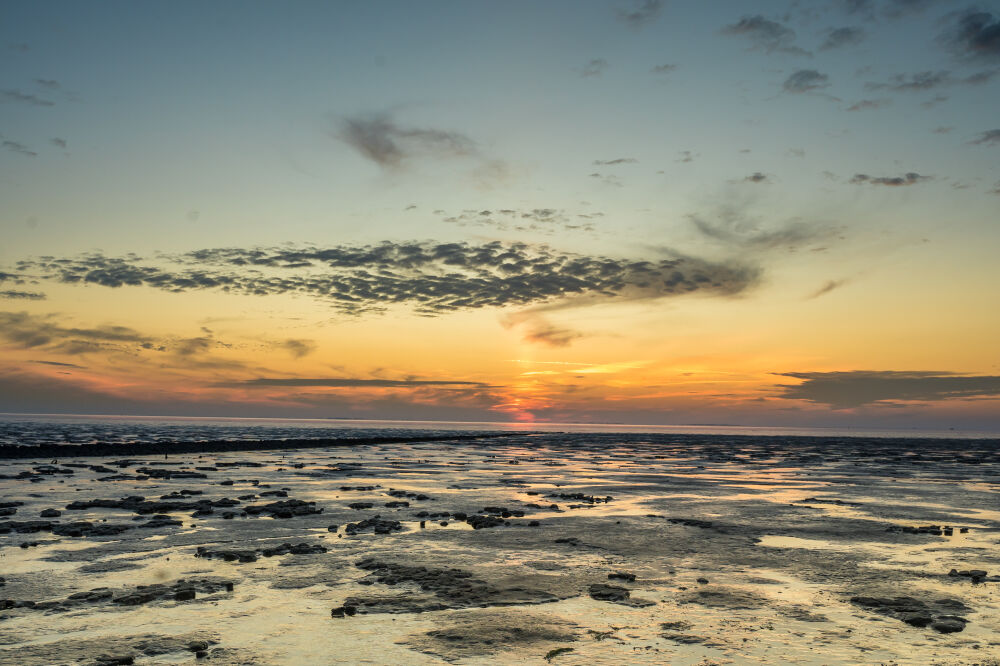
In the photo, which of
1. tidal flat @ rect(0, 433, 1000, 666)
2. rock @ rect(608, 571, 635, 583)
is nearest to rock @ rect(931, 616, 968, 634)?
tidal flat @ rect(0, 433, 1000, 666)

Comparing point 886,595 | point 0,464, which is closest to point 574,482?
point 886,595

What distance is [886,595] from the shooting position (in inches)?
507

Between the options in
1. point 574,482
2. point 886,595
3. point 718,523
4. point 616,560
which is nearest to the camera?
point 886,595

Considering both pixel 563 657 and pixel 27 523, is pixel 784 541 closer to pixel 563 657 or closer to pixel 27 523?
pixel 563 657

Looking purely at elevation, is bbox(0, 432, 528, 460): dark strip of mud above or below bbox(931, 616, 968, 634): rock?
below

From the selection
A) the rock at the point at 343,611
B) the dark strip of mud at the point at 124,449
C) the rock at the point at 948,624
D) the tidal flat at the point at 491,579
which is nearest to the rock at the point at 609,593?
Answer: the tidal flat at the point at 491,579

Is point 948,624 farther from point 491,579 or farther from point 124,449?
point 124,449

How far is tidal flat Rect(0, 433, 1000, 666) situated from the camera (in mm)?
9719

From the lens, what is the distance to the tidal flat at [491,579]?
31.9 ft

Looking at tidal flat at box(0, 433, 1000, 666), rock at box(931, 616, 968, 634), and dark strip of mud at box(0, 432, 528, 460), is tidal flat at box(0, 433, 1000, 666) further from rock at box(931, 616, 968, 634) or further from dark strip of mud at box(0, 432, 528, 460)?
dark strip of mud at box(0, 432, 528, 460)

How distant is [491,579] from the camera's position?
45.5ft

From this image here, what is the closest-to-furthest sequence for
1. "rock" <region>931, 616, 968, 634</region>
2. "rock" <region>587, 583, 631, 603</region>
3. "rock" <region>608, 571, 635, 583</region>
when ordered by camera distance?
"rock" <region>931, 616, 968, 634</region>, "rock" <region>587, 583, 631, 603</region>, "rock" <region>608, 571, 635, 583</region>

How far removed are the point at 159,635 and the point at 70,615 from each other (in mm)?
2103

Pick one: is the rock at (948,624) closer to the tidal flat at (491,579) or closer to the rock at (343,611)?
the tidal flat at (491,579)
